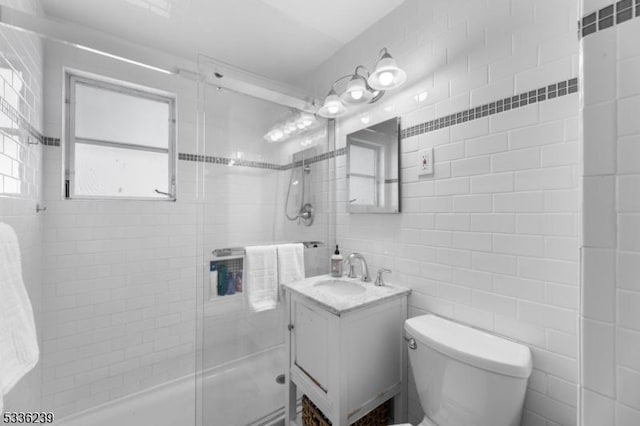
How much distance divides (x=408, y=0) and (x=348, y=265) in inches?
70.4

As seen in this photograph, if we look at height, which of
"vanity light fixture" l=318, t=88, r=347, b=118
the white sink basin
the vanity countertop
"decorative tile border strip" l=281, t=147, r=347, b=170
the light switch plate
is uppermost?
"vanity light fixture" l=318, t=88, r=347, b=118

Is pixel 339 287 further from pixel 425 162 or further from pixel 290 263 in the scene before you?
pixel 425 162

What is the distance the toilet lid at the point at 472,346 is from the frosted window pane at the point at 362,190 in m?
0.83

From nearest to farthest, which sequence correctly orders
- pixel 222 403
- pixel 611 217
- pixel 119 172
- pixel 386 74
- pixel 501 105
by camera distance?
pixel 611 217, pixel 501 105, pixel 386 74, pixel 222 403, pixel 119 172

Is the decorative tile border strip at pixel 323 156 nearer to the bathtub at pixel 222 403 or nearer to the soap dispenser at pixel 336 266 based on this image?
the soap dispenser at pixel 336 266

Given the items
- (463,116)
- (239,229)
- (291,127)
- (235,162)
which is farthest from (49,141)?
(463,116)

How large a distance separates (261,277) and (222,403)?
0.83 metres

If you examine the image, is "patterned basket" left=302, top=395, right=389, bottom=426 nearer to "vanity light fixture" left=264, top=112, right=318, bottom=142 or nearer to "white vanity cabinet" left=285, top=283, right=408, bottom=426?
"white vanity cabinet" left=285, top=283, right=408, bottom=426

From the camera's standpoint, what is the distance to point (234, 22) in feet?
5.72

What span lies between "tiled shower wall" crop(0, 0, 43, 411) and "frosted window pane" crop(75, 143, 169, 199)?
247 millimetres

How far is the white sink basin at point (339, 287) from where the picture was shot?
1683 mm

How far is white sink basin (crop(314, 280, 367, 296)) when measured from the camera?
1683mm

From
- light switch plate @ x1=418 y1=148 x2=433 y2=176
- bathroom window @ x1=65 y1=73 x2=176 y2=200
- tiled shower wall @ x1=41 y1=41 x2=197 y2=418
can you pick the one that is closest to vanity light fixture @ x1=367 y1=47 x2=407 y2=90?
light switch plate @ x1=418 y1=148 x2=433 y2=176

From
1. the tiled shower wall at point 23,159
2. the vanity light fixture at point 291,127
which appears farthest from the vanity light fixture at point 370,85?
the tiled shower wall at point 23,159
